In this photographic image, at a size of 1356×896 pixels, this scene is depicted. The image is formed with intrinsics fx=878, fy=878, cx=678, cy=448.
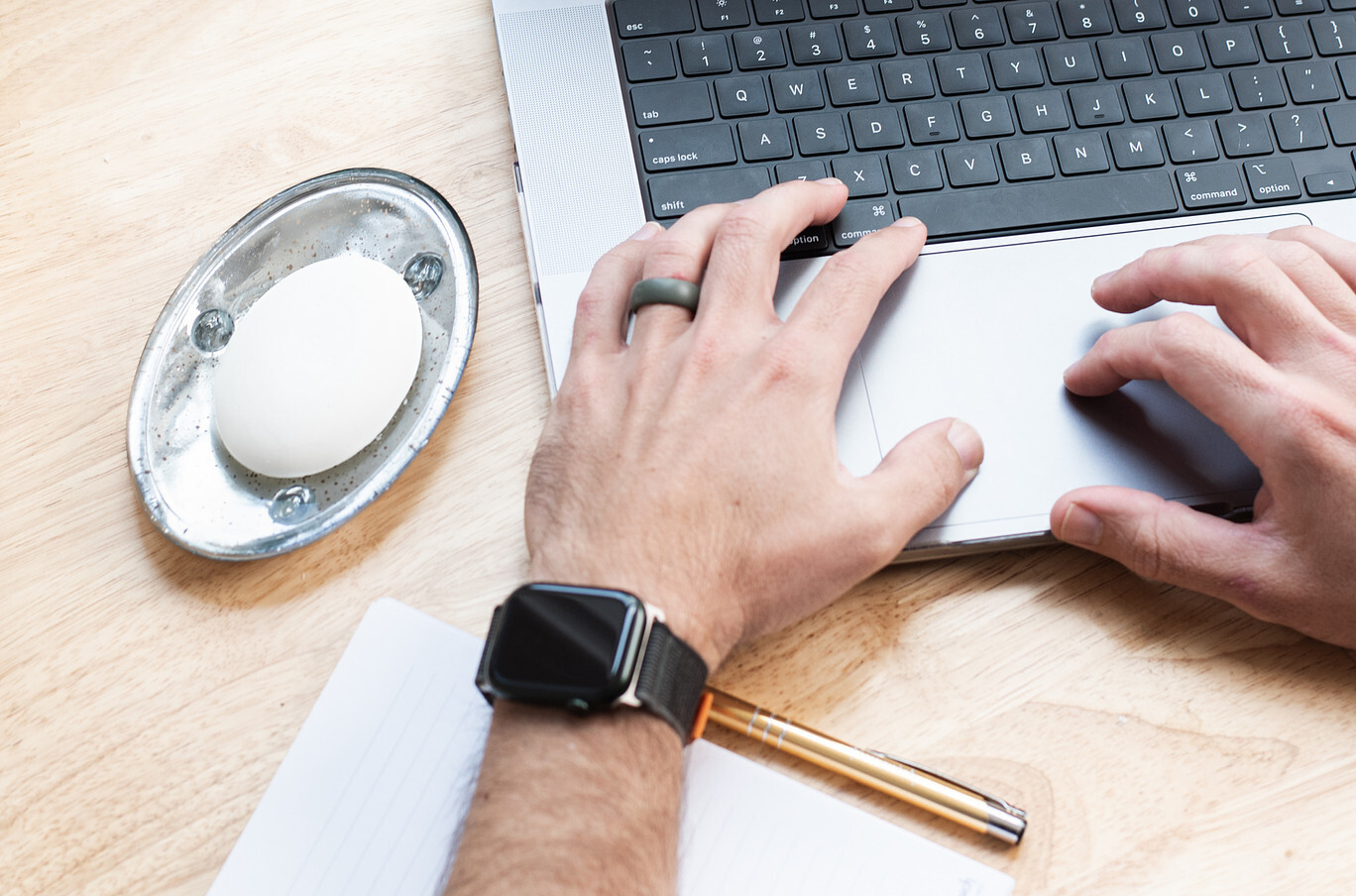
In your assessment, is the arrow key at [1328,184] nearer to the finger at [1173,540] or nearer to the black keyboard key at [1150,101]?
the black keyboard key at [1150,101]

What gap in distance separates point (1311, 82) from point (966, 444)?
38 centimetres

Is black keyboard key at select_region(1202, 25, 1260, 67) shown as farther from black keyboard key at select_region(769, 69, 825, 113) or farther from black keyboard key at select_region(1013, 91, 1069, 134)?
black keyboard key at select_region(769, 69, 825, 113)

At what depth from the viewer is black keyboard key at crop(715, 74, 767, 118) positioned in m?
0.57

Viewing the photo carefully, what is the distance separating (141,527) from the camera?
517 millimetres

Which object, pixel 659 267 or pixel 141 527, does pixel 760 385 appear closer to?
pixel 659 267

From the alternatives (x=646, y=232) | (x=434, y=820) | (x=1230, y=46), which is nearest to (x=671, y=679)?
(x=434, y=820)

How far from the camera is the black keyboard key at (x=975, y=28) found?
0.59 m

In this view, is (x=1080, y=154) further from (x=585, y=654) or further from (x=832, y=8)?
(x=585, y=654)

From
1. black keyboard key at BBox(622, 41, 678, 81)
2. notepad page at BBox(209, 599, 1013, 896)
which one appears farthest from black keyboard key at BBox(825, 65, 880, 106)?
notepad page at BBox(209, 599, 1013, 896)

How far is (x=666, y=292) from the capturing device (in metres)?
0.50

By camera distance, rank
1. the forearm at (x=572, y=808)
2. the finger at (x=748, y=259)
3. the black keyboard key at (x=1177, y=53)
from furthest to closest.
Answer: the black keyboard key at (x=1177, y=53), the finger at (x=748, y=259), the forearm at (x=572, y=808)

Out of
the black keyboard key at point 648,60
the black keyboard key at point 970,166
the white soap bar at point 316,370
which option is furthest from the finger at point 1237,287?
the white soap bar at point 316,370

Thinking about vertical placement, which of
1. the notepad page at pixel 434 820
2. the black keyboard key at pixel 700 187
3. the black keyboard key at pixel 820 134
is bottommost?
the notepad page at pixel 434 820

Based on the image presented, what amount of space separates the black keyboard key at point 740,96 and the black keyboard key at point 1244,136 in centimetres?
30
